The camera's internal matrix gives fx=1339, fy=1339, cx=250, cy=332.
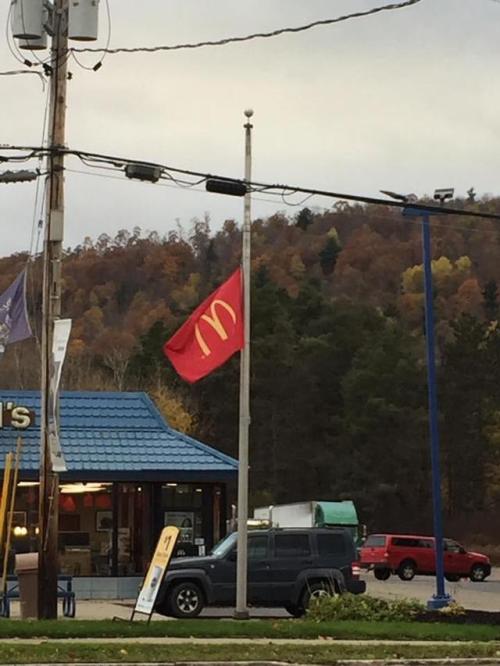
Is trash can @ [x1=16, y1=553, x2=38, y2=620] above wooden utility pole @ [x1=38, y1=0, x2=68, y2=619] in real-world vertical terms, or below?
below

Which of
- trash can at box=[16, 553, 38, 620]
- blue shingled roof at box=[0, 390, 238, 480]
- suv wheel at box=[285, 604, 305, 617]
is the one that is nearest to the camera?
trash can at box=[16, 553, 38, 620]

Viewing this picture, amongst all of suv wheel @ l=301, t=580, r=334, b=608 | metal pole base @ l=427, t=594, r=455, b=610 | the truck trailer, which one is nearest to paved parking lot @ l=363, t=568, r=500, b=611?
the truck trailer

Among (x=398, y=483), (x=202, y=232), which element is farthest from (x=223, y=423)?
(x=202, y=232)

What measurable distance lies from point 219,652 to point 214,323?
6.95m

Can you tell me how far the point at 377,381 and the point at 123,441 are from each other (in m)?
48.9

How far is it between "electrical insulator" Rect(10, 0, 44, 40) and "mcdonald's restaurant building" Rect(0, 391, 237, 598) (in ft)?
45.6

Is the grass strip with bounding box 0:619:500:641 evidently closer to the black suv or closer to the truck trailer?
the black suv

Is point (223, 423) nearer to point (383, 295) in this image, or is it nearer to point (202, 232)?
point (383, 295)

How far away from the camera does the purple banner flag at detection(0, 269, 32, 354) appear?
86.8 ft

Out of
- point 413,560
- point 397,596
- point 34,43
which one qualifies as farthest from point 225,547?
point 413,560

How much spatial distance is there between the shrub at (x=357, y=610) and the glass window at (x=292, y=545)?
3.96 meters

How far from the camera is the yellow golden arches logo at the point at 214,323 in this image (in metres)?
22.9

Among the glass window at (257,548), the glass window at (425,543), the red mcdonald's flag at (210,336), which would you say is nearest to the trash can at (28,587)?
the red mcdonald's flag at (210,336)

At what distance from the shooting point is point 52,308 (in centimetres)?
2206
